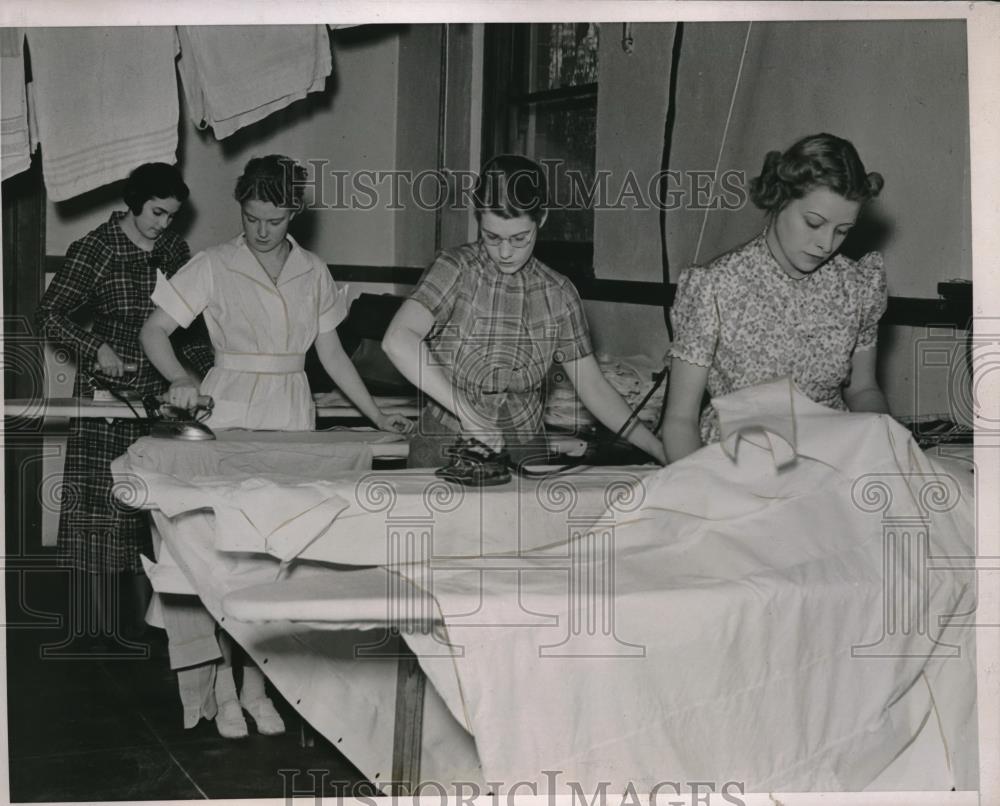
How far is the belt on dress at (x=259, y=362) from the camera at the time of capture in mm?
2881

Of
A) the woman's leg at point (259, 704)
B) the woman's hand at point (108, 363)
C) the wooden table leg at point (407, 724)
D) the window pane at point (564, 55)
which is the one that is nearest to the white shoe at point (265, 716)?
the woman's leg at point (259, 704)

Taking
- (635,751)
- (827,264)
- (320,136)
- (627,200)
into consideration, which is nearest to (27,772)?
(635,751)

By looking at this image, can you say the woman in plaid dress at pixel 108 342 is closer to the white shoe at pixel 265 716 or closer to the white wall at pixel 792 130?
the white shoe at pixel 265 716

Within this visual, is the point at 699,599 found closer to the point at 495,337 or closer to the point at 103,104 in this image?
the point at 495,337

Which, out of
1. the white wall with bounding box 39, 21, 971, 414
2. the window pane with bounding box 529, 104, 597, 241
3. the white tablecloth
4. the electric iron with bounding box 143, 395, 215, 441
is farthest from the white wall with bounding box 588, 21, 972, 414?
the electric iron with bounding box 143, 395, 215, 441

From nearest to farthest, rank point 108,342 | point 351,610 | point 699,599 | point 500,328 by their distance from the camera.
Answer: point 351,610
point 699,599
point 500,328
point 108,342

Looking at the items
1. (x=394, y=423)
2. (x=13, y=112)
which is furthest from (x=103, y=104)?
(x=394, y=423)

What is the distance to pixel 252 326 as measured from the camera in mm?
2885

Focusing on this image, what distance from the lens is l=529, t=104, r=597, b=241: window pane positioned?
378 centimetres

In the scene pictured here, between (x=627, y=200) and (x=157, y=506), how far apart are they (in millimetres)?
2224

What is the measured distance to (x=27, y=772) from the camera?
2256 millimetres

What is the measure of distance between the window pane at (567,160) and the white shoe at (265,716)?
1873mm

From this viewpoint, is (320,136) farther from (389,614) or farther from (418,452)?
(389,614)

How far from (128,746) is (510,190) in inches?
57.1
